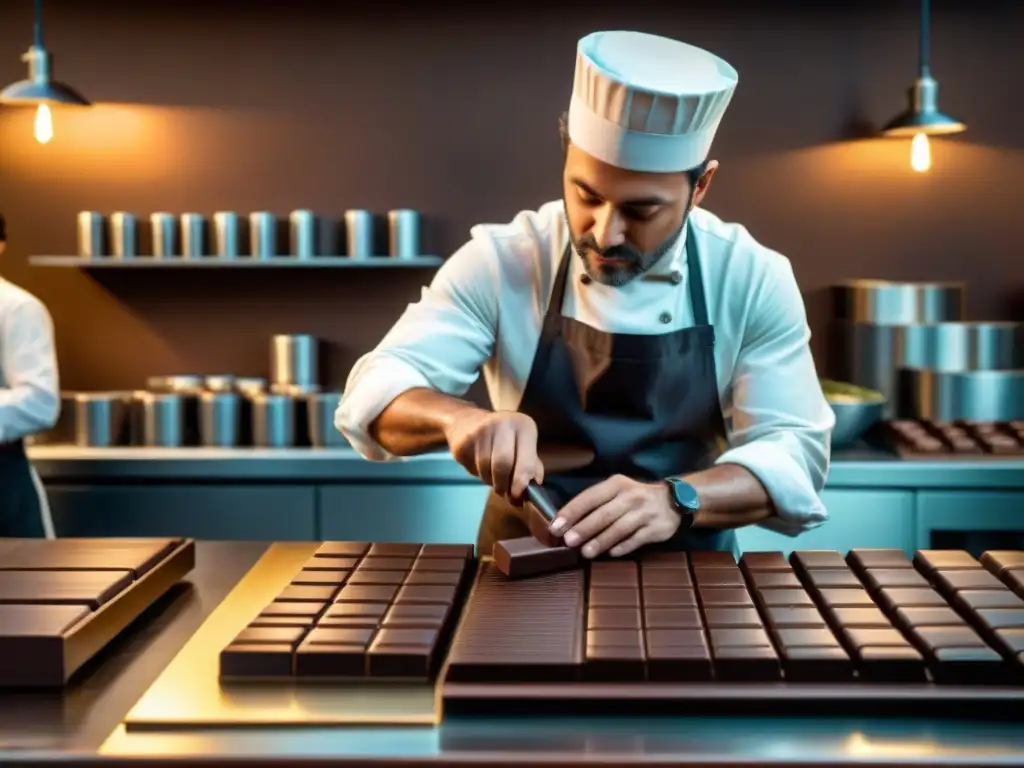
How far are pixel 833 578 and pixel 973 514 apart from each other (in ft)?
7.11

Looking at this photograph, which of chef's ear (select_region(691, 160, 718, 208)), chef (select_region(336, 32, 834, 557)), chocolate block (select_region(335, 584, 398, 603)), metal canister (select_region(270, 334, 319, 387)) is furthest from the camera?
metal canister (select_region(270, 334, 319, 387))

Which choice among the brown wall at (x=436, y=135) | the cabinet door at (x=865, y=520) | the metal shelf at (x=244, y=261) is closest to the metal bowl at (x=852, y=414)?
the cabinet door at (x=865, y=520)

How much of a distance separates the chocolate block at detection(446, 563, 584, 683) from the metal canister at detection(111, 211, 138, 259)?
286 centimetres

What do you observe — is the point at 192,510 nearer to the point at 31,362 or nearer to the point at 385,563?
the point at 31,362

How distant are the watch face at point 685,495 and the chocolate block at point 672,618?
440mm

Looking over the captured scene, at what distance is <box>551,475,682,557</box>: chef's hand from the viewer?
5.16 ft

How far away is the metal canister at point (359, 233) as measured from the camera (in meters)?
3.92

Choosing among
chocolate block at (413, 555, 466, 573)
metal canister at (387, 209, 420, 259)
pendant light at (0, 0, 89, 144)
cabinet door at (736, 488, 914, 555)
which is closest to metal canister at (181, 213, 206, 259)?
pendant light at (0, 0, 89, 144)

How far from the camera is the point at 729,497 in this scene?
1.90m

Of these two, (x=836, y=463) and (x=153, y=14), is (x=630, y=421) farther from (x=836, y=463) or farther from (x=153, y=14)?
(x=153, y=14)

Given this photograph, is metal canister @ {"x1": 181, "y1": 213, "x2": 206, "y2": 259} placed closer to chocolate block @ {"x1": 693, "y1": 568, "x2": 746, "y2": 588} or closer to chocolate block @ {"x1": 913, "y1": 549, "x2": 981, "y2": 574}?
chocolate block @ {"x1": 693, "y1": 568, "x2": 746, "y2": 588}

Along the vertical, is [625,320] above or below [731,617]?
above

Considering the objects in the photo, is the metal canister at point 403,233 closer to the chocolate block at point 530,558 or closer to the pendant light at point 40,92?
the pendant light at point 40,92

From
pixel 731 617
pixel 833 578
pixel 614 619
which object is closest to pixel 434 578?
pixel 614 619
